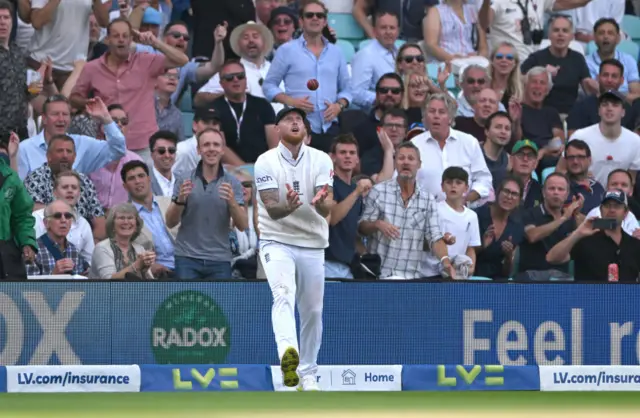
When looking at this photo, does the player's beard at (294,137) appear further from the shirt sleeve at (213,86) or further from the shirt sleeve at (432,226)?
the shirt sleeve at (213,86)

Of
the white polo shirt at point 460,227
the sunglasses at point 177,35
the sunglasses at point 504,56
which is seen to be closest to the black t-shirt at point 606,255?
the white polo shirt at point 460,227

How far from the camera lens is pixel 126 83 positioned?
612 inches

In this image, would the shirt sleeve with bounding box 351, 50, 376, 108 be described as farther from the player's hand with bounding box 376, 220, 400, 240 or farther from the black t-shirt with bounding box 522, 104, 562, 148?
the player's hand with bounding box 376, 220, 400, 240

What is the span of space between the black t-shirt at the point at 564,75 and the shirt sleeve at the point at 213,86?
→ 160 inches

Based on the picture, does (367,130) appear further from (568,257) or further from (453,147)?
(568,257)

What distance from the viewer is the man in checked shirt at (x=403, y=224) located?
1351 centimetres

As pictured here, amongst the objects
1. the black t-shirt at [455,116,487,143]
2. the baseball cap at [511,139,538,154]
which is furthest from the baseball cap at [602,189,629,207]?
the black t-shirt at [455,116,487,143]

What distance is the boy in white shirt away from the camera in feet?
45.8

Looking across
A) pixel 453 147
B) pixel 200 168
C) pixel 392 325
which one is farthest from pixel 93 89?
pixel 392 325

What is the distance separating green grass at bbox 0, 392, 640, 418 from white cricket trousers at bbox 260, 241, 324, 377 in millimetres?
452

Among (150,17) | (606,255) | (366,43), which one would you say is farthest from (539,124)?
(150,17)

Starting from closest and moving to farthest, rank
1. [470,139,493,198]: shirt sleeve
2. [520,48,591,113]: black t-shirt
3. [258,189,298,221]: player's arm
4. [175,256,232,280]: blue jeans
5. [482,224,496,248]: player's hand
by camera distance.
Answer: [258,189,298,221]: player's arm → [175,256,232,280]: blue jeans → [482,224,496,248]: player's hand → [470,139,493,198]: shirt sleeve → [520,48,591,113]: black t-shirt

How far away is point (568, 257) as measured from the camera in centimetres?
1418

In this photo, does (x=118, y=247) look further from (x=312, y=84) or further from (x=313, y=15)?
(x=313, y=15)
